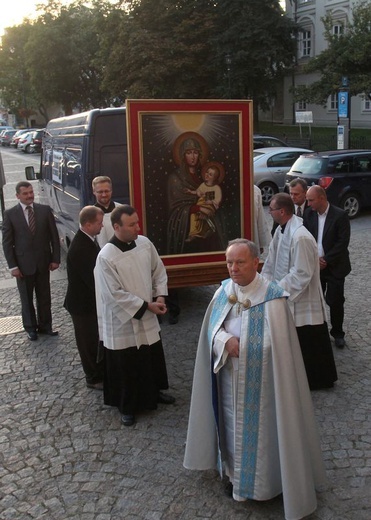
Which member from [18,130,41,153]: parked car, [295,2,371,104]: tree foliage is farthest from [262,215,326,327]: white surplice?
[18,130,41,153]: parked car

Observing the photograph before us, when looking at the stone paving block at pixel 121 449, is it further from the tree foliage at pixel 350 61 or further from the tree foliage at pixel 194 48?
the tree foliage at pixel 194 48

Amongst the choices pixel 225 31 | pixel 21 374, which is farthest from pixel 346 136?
pixel 21 374

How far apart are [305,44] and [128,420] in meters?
44.2

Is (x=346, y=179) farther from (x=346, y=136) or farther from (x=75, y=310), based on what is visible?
(x=75, y=310)

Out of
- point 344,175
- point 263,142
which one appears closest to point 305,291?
point 344,175

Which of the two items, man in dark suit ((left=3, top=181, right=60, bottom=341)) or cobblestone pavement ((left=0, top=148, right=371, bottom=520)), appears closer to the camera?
cobblestone pavement ((left=0, top=148, right=371, bottom=520))

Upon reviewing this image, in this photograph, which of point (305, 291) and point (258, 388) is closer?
point (258, 388)

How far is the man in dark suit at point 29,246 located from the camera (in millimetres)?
7180

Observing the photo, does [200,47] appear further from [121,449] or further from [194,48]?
[121,449]

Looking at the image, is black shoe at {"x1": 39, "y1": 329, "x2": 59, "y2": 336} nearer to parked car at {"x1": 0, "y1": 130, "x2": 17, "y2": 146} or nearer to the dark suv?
the dark suv

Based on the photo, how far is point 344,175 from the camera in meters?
15.0

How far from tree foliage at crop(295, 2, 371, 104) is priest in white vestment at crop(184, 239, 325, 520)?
948 inches

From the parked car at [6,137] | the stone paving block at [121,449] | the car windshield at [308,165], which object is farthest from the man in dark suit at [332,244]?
the parked car at [6,137]

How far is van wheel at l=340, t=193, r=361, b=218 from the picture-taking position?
1504 cm
